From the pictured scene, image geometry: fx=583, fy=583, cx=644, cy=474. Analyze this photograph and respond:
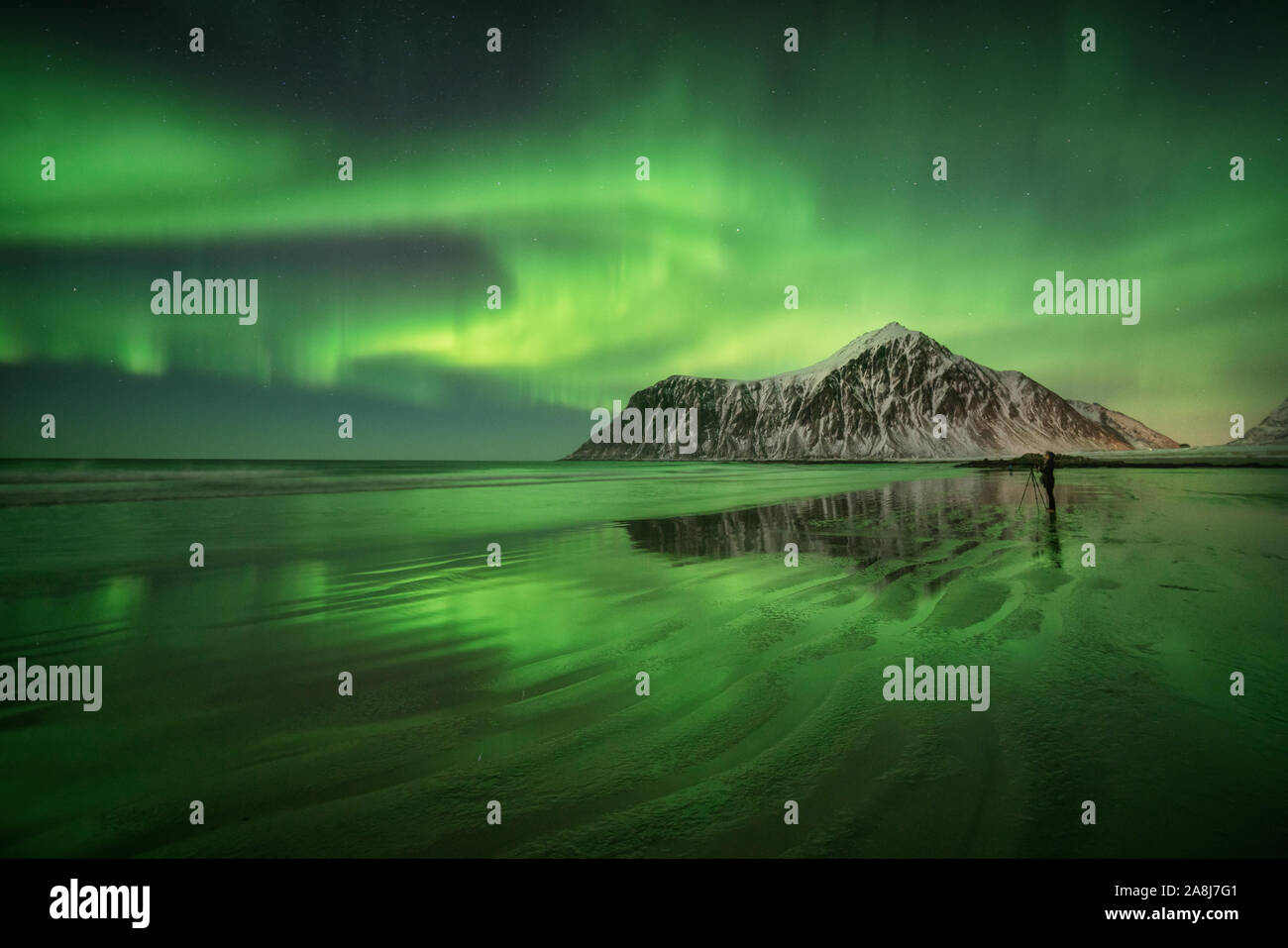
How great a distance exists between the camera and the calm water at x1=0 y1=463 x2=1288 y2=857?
375cm

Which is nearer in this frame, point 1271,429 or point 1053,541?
point 1053,541

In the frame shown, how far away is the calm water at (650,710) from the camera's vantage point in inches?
148

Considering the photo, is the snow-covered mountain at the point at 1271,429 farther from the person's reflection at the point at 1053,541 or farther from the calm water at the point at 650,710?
the calm water at the point at 650,710

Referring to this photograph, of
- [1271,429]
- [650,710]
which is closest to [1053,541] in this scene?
[650,710]

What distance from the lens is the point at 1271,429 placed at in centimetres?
17038

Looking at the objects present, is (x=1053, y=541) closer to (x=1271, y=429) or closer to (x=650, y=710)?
(x=650, y=710)

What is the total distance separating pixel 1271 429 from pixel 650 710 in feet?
811

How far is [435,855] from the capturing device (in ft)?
11.9

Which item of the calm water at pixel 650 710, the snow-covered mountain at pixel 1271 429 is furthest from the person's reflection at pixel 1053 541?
the snow-covered mountain at pixel 1271 429

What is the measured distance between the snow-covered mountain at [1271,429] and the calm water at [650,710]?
715ft

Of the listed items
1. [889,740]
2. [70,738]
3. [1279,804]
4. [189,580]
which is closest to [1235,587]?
[1279,804]
